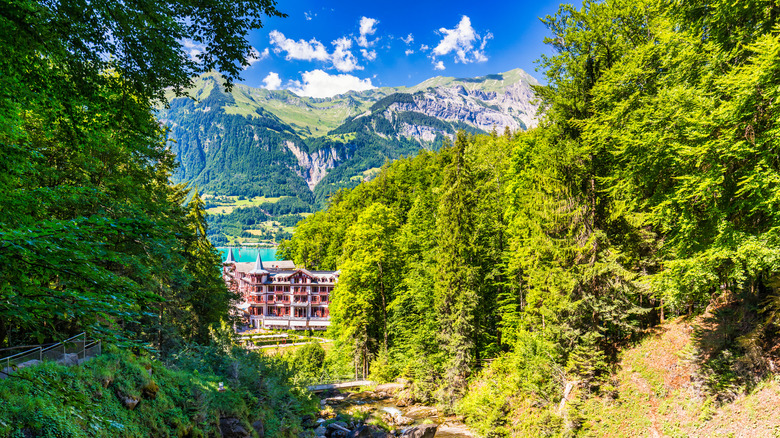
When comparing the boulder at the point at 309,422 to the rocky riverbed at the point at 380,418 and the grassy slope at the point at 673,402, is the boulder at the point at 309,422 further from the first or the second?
the grassy slope at the point at 673,402

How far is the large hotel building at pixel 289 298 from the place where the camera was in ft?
179

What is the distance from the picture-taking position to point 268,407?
1441 cm

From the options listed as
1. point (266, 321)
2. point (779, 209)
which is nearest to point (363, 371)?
point (779, 209)

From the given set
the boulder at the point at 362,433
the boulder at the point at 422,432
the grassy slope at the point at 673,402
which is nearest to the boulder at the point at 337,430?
the boulder at the point at 362,433

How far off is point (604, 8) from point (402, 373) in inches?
886

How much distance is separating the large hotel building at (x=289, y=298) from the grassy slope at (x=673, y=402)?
43.5 m

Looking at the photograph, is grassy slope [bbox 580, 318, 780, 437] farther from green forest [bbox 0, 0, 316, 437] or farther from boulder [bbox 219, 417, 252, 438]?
green forest [bbox 0, 0, 316, 437]

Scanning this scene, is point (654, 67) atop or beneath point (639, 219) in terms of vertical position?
atop

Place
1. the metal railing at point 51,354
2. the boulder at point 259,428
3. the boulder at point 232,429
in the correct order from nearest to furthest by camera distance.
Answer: the metal railing at point 51,354 → the boulder at point 232,429 → the boulder at point 259,428

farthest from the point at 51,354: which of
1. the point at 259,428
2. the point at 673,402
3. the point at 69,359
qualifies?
the point at 673,402

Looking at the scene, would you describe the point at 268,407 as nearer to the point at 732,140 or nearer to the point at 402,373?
the point at 402,373

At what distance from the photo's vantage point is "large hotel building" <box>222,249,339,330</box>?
54.5 metres

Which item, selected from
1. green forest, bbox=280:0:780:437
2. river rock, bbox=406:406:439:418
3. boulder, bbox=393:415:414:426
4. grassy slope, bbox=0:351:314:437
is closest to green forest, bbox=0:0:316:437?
grassy slope, bbox=0:351:314:437

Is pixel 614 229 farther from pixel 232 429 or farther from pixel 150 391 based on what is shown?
pixel 150 391
